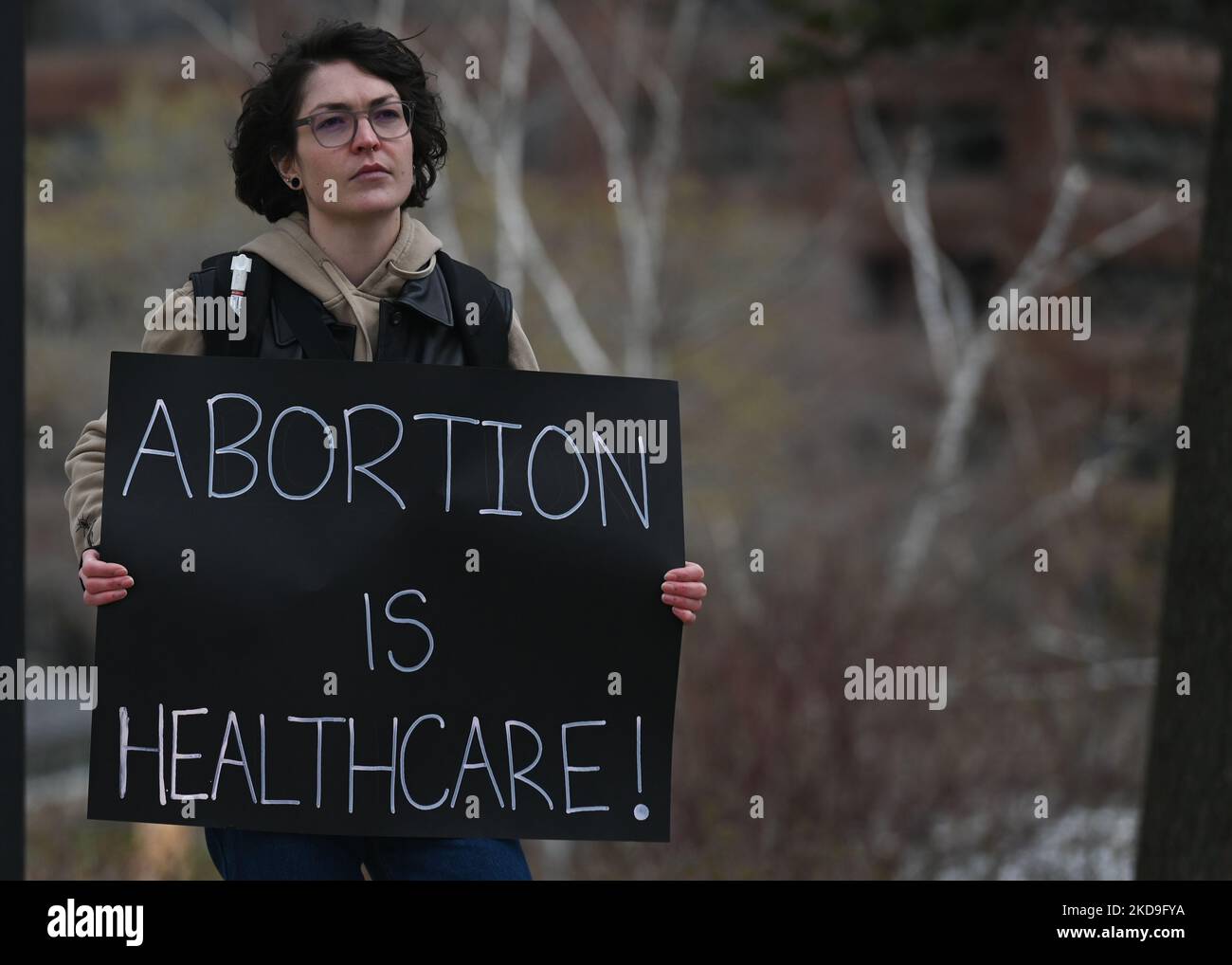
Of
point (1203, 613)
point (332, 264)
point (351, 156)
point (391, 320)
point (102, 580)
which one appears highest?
point (351, 156)

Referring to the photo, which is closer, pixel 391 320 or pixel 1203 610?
pixel 391 320

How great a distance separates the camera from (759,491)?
19391 millimetres

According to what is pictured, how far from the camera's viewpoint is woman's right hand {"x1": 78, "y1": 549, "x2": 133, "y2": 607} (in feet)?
10.0

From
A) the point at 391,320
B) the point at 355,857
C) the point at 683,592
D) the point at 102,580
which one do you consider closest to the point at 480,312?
the point at 391,320

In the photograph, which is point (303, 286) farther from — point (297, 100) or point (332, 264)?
point (297, 100)

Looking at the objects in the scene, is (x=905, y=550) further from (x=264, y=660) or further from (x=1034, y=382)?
(x=264, y=660)

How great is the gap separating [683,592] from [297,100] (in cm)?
125

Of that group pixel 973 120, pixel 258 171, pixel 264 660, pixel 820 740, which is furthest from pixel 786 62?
pixel 973 120

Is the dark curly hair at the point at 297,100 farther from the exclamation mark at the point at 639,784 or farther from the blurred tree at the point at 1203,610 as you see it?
the blurred tree at the point at 1203,610

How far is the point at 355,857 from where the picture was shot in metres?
3.21

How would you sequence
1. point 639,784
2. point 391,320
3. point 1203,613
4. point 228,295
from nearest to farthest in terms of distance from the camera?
point 228,295 < point 391,320 < point 639,784 < point 1203,613

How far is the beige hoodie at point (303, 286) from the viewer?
3104 mm

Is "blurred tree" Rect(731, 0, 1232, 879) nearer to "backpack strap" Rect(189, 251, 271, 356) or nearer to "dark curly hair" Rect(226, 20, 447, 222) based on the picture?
"dark curly hair" Rect(226, 20, 447, 222)

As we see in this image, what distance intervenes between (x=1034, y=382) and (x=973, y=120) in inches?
383
